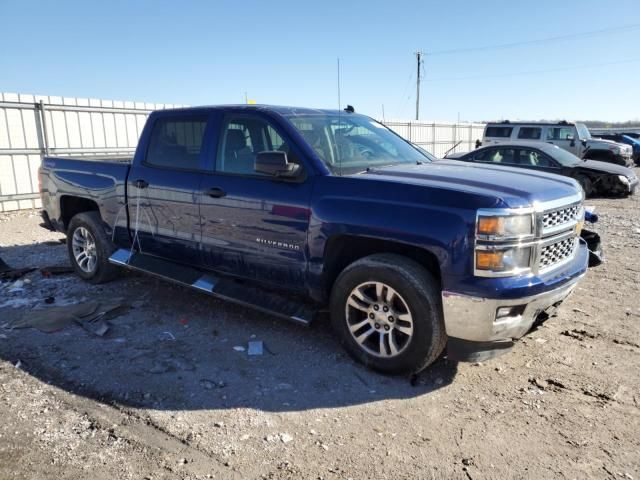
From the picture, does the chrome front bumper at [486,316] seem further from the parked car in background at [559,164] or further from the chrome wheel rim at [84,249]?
the parked car in background at [559,164]

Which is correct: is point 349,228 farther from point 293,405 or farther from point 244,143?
point 244,143

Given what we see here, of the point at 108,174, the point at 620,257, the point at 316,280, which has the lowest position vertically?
the point at 620,257

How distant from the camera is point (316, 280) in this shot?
3.95 metres

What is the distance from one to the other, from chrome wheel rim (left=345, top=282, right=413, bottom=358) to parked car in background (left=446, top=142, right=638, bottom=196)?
30.1ft

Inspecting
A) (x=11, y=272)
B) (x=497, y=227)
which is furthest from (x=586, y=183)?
(x=11, y=272)

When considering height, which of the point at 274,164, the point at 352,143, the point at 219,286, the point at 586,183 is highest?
the point at 352,143

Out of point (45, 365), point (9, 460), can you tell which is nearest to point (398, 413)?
point (9, 460)

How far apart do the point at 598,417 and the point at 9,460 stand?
3.54m

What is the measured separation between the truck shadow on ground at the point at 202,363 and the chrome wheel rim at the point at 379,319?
24cm

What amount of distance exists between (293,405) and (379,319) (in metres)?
0.86

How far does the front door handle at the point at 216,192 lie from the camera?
14.3 ft

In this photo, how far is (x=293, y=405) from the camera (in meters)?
3.40

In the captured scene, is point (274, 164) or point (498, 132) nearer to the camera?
point (274, 164)

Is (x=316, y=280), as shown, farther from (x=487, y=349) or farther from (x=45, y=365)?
(x=45, y=365)
